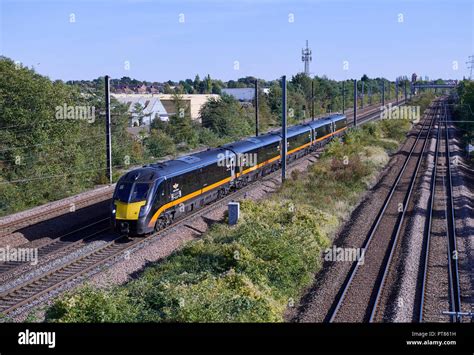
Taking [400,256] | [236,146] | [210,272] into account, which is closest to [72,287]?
[210,272]

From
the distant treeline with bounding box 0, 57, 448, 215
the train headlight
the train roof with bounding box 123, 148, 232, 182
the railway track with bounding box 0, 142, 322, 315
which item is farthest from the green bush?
the train headlight

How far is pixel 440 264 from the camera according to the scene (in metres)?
15.9

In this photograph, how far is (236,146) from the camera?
2738 cm

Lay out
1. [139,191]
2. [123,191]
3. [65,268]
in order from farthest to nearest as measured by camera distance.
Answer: [123,191]
[139,191]
[65,268]

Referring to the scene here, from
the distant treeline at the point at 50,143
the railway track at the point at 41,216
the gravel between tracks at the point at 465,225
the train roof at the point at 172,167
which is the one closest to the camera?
the gravel between tracks at the point at 465,225

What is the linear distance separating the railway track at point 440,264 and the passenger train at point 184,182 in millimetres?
8626

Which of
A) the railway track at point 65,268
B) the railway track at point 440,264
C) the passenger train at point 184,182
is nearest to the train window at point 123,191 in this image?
the passenger train at point 184,182

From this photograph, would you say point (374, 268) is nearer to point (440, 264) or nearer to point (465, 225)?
point (440, 264)

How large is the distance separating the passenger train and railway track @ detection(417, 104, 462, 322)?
28.3 ft

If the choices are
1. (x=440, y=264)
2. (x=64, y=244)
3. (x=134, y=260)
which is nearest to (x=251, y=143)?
(x=64, y=244)

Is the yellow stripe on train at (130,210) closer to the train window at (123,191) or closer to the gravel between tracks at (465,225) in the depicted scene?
the train window at (123,191)

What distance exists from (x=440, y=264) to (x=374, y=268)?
2073mm

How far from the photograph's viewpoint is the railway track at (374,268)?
476 inches
